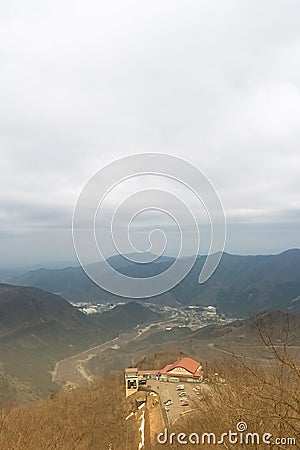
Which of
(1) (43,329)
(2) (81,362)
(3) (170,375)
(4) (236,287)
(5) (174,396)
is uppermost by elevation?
(5) (174,396)

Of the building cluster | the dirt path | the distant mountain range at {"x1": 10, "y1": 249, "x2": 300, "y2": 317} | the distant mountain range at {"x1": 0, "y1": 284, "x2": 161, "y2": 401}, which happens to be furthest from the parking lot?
the distant mountain range at {"x1": 10, "y1": 249, "x2": 300, "y2": 317}

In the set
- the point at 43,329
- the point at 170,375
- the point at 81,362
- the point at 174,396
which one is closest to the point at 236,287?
the point at 43,329

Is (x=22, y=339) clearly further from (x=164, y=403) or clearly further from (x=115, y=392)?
(x=164, y=403)

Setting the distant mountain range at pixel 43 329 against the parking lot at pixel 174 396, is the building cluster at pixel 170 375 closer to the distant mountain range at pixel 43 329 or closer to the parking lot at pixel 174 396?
the parking lot at pixel 174 396

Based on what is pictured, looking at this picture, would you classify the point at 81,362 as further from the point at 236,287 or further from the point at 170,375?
the point at 236,287

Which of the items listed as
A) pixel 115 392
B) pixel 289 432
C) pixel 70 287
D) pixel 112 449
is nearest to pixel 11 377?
pixel 115 392

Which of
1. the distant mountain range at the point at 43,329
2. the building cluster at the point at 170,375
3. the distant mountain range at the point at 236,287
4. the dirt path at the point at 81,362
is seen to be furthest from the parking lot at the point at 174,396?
the distant mountain range at the point at 236,287
